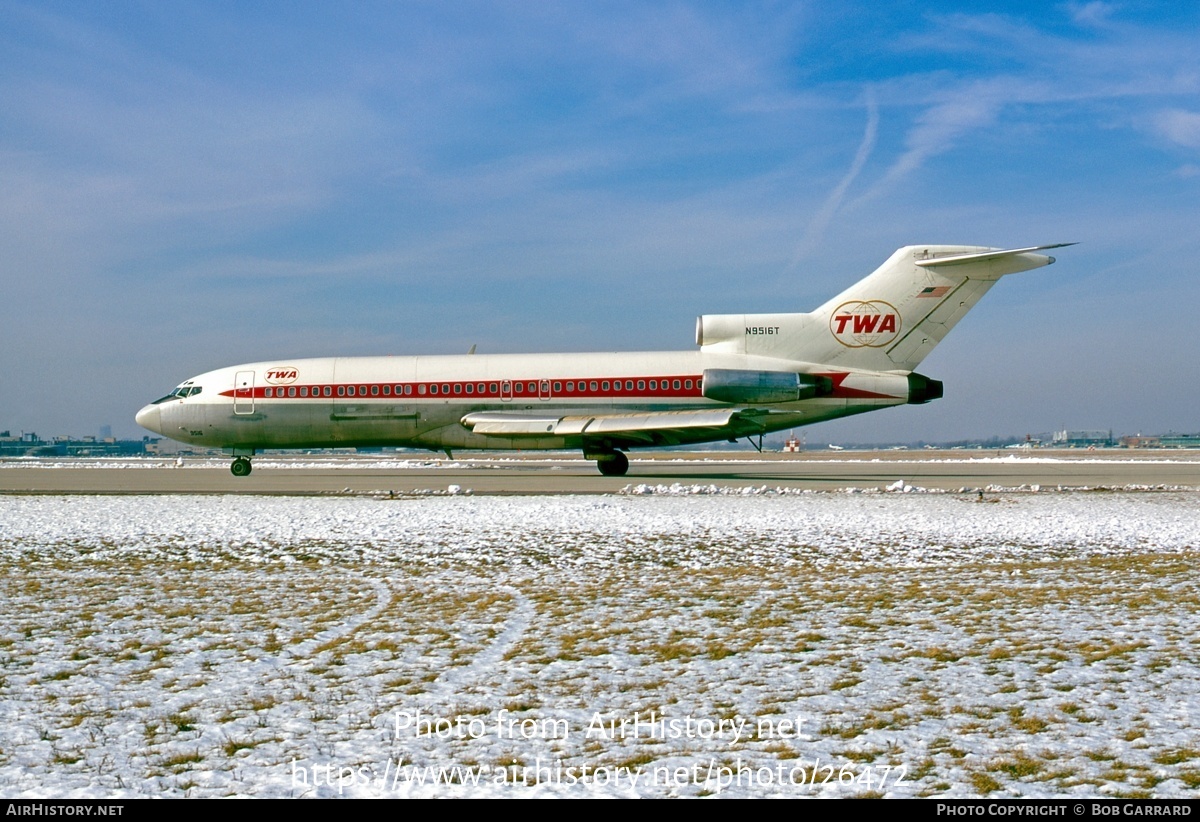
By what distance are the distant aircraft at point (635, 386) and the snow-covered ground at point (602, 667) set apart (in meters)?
13.4

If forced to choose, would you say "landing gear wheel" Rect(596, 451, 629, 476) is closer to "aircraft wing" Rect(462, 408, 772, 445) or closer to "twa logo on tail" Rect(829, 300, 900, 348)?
"aircraft wing" Rect(462, 408, 772, 445)

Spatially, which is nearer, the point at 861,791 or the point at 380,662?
the point at 861,791

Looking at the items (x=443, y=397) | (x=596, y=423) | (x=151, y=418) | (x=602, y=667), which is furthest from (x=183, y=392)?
(x=602, y=667)

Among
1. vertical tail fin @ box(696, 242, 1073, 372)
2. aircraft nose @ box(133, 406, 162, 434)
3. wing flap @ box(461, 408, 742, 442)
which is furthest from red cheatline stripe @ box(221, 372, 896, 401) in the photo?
aircraft nose @ box(133, 406, 162, 434)

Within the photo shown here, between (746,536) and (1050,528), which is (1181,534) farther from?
(746,536)

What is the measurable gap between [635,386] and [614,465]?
277cm

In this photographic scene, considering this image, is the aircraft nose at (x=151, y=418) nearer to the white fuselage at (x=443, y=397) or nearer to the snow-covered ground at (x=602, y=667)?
the white fuselage at (x=443, y=397)

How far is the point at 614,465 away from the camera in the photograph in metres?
26.8

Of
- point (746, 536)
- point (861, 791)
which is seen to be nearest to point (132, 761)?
point (861, 791)

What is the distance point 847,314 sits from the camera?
25188mm

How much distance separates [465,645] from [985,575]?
5.78 metres

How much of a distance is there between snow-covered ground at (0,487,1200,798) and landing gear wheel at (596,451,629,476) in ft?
49.0

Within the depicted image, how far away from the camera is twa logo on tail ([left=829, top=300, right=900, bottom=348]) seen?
978 inches

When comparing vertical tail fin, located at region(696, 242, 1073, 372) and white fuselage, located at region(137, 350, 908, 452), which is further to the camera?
white fuselage, located at region(137, 350, 908, 452)
